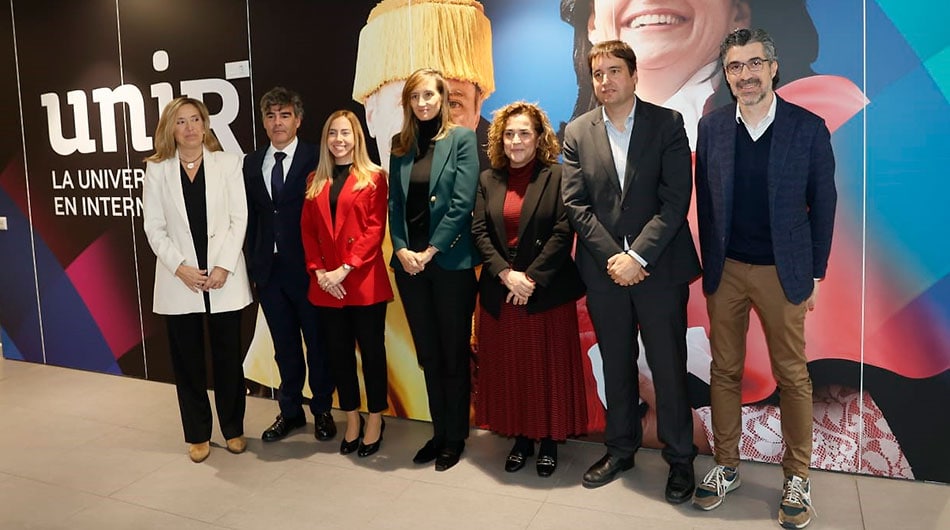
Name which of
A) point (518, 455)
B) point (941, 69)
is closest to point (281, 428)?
point (518, 455)

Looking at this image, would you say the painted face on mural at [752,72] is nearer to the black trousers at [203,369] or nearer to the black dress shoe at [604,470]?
the black dress shoe at [604,470]

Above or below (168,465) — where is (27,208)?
above

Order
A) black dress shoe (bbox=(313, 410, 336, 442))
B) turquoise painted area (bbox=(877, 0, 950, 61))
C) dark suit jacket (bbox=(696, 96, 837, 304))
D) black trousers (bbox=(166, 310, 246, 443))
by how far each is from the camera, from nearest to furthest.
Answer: dark suit jacket (bbox=(696, 96, 837, 304)) < turquoise painted area (bbox=(877, 0, 950, 61)) < black trousers (bbox=(166, 310, 246, 443)) < black dress shoe (bbox=(313, 410, 336, 442))

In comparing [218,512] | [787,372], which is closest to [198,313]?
[218,512]

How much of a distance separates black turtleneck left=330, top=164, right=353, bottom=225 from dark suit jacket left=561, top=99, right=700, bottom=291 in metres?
1.13

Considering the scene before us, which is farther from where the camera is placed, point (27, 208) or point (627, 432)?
point (27, 208)

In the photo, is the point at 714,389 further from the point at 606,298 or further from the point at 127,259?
the point at 127,259

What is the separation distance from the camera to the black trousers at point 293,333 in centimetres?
381

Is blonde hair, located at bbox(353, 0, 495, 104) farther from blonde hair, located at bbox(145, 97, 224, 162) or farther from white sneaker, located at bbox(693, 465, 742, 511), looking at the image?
white sneaker, located at bbox(693, 465, 742, 511)

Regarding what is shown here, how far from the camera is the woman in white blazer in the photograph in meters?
3.57

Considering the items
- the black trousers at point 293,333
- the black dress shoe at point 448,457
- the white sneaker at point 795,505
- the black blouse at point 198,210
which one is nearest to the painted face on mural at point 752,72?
the white sneaker at point 795,505

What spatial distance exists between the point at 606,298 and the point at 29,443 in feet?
10.6

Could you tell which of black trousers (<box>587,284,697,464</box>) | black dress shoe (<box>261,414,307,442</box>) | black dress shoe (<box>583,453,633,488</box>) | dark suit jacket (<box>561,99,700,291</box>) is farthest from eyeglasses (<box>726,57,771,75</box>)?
black dress shoe (<box>261,414,307,442</box>)

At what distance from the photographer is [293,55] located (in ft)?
13.9
